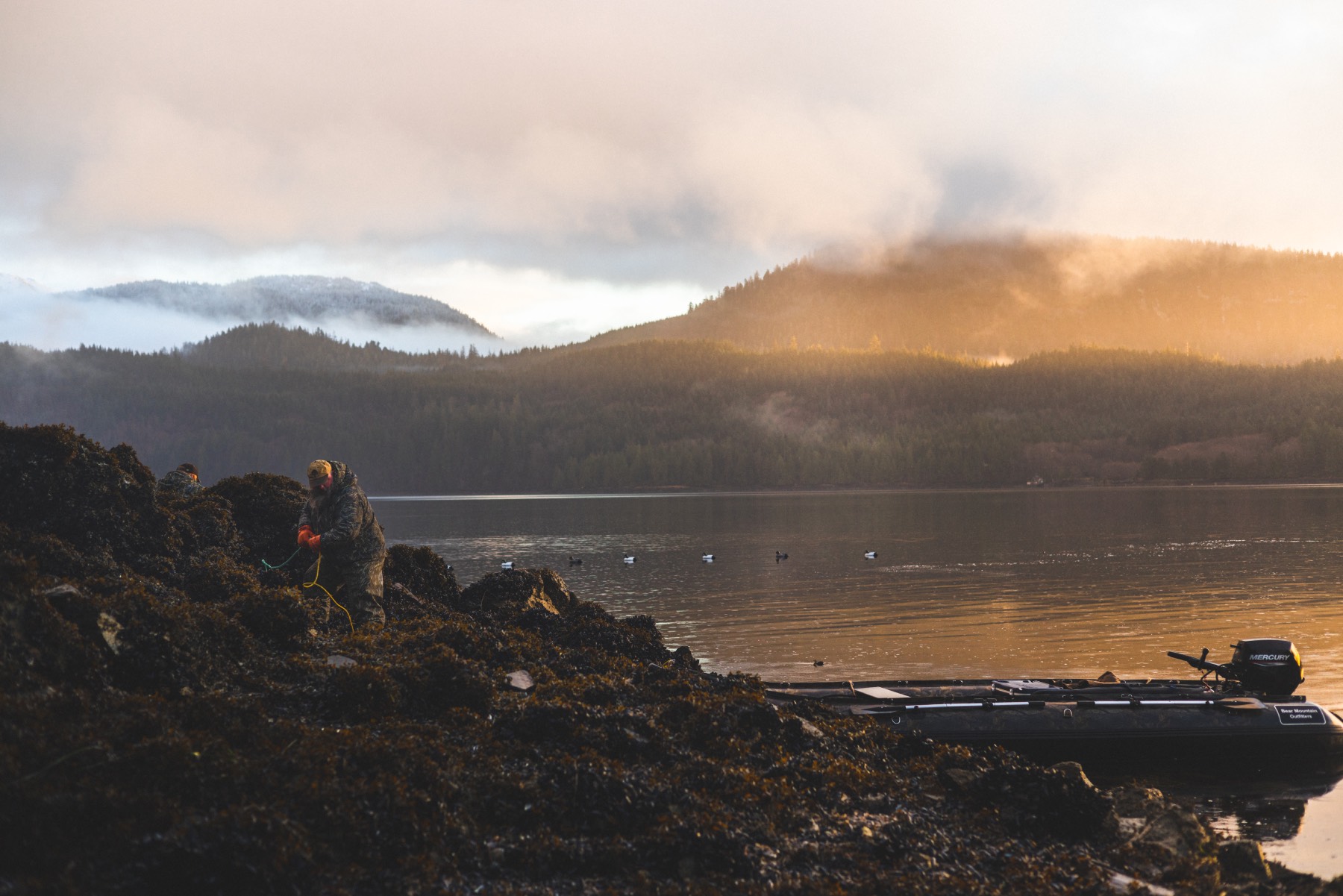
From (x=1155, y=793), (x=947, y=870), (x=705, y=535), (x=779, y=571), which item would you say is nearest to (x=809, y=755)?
(x=947, y=870)

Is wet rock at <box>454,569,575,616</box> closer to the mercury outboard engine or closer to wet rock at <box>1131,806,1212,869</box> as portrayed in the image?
wet rock at <box>1131,806,1212,869</box>

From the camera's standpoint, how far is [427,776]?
9.99 metres

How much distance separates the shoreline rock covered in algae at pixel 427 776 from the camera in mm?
8312

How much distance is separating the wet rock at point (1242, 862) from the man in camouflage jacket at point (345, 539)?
43.0 ft

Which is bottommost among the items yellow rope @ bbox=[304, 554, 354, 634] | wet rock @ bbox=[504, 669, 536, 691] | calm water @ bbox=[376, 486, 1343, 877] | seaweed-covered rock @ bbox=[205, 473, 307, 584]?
calm water @ bbox=[376, 486, 1343, 877]

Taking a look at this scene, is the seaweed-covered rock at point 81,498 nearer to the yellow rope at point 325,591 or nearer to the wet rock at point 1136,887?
the yellow rope at point 325,591

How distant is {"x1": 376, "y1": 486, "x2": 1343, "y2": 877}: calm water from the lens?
87.7 feet

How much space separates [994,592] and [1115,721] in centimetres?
2888

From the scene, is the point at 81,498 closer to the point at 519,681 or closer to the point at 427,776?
the point at 519,681

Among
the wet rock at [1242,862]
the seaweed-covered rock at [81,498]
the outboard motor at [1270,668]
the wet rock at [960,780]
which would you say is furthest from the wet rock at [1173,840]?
the seaweed-covered rock at [81,498]

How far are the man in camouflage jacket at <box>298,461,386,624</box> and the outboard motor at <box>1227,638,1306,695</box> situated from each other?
16.5m

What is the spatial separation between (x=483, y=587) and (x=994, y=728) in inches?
466

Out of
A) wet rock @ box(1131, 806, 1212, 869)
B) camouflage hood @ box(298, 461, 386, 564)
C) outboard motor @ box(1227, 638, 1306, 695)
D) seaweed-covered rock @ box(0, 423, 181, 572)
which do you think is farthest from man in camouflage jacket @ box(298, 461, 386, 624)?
outboard motor @ box(1227, 638, 1306, 695)

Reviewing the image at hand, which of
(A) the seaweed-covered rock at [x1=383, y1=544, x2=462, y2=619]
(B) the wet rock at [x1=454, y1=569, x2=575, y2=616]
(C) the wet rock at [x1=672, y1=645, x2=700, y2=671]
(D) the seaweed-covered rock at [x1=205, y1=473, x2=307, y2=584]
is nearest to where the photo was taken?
(A) the seaweed-covered rock at [x1=383, y1=544, x2=462, y2=619]
